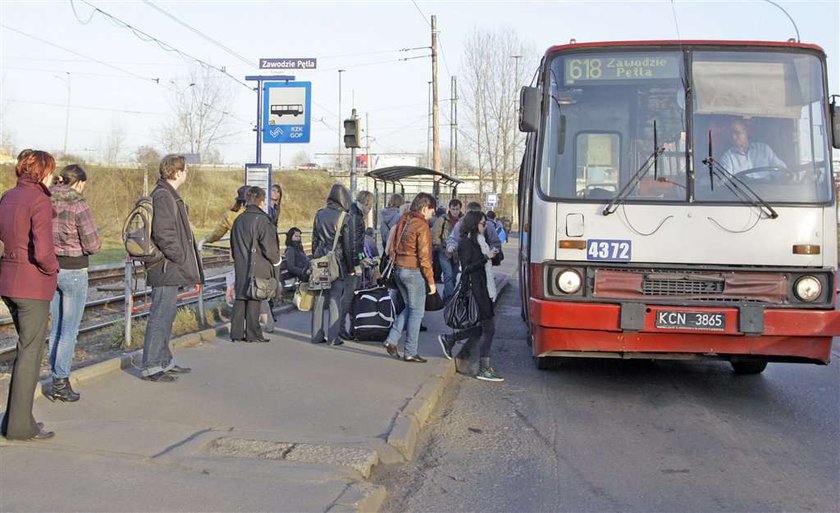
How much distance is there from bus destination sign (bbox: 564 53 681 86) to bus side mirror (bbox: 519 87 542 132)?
0.38 m

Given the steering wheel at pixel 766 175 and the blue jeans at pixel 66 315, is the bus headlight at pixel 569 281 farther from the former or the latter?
the blue jeans at pixel 66 315

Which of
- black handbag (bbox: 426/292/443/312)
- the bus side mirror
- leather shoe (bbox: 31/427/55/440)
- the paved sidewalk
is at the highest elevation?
the bus side mirror

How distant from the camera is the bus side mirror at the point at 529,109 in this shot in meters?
7.10

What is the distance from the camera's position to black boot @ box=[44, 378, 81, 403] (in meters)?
5.92

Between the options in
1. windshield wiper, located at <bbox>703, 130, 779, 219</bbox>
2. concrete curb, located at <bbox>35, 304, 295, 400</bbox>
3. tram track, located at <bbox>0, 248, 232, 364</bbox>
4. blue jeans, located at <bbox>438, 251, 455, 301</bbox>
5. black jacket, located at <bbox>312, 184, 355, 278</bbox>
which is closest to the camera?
concrete curb, located at <bbox>35, 304, 295, 400</bbox>

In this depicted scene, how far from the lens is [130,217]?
664 cm

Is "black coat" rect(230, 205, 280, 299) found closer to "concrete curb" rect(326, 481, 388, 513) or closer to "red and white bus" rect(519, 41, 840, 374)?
"red and white bus" rect(519, 41, 840, 374)

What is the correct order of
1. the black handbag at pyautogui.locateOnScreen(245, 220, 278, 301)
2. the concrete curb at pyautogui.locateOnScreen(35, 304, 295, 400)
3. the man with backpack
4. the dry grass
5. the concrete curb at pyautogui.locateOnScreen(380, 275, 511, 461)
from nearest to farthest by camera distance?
the concrete curb at pyautogui.locateOnScreen(380, 275, 511, 461) < the concrete curb at pyautogui.locateOnScreen(35, 304, 295, 400) < the man with backpack < the black handbag at pyautogui.locateOnScreen(245, 220, 278, 301) < the dry grass

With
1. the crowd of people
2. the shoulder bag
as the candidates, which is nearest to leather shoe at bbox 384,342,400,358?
the crowd of people

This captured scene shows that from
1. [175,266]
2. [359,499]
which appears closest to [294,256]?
[175,266]

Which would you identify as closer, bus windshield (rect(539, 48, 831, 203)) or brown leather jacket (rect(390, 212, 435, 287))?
bus windshield (rect(539, 48, 831, 203))

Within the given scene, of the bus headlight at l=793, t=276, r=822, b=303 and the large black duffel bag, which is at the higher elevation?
the bus headlight at l=793, t=276, r=822, b=303

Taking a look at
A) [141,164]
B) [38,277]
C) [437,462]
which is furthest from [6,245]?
[141,164]

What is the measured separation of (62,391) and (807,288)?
606cm
